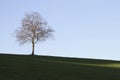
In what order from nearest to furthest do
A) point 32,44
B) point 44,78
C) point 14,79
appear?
point 14,79
point 44,78
point 32,44

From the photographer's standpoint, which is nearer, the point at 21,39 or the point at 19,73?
the point at 19,73

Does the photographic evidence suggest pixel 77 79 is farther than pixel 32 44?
No

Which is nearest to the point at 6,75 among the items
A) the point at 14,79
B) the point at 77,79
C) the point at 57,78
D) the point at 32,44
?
the point at 14,79

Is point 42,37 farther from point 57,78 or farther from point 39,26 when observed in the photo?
point 57,78

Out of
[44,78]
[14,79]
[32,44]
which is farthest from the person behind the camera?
[32,44]

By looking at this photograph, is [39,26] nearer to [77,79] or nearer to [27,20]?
[27,20]

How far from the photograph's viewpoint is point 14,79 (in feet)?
79.0

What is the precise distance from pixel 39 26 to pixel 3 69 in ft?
176

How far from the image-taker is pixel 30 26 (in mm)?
81250

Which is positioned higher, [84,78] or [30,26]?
[30,26]

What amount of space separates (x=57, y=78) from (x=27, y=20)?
57.1 meters

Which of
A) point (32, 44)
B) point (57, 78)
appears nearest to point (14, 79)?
point (57, 78)

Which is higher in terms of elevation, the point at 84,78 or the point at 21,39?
the point at 21,39

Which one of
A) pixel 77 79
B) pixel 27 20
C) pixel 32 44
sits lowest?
pixel 77 79
